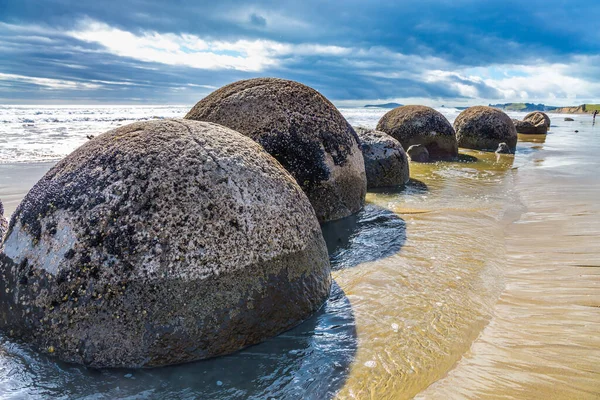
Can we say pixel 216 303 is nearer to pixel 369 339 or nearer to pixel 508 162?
pixel 369 339

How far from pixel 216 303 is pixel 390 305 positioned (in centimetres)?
171

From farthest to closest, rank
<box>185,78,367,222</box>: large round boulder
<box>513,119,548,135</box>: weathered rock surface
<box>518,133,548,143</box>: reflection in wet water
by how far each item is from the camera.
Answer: <box>513,119,548,135</box>: weathered rock surface → <box>518,133,548,143</box>: reflection in wet water → <box>185,78,367,222</box>: large round boulder

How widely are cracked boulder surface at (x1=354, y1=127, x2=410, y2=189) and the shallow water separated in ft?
10.1

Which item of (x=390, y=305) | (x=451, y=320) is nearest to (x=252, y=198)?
(x=390, y=305)

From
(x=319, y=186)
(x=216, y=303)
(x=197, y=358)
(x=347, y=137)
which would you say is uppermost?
(x=347, y=137)

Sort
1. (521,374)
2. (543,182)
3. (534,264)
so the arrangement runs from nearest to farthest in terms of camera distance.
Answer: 1. (521,374)
2. (534,264)
3. (543,182)

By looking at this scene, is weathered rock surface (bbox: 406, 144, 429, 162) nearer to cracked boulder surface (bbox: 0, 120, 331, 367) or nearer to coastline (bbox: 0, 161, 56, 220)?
coastline (bbox: 0, 161, 56, 220)

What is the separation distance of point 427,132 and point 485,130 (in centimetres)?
540

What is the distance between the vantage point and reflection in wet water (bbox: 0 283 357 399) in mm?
2922

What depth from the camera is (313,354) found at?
339cm

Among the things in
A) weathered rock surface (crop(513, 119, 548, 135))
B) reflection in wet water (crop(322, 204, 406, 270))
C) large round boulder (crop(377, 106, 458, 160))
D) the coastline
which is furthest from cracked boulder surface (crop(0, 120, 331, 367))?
weathered rock surface (crop(513, 119, 548, 135))

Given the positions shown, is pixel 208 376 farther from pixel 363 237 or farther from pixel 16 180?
pixel 16 180

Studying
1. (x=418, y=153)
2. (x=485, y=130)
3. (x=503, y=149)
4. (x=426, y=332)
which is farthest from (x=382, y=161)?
(x=485, y=130)

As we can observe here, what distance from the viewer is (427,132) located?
1546 centimetres
